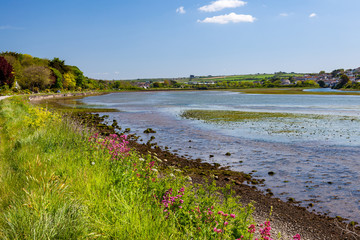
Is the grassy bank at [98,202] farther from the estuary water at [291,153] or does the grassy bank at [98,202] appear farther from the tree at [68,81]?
the tree at [68,81]

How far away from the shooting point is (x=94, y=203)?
5.53 m

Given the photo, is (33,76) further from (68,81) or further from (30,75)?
(68,81)

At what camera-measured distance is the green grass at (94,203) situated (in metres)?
4.34

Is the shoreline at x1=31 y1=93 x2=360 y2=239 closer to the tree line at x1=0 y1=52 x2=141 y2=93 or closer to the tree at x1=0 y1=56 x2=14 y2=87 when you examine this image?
the tree at x1=0 y1=56 x2=14 y2=87

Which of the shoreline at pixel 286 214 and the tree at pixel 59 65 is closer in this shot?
the shoreline at pixel 286 214

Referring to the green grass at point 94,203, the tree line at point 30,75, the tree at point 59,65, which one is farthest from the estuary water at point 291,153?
the tree at point 59,65

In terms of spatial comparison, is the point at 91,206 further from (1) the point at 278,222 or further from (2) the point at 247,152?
(2) the point at 247,152

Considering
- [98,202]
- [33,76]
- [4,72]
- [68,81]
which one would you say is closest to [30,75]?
[33,76]

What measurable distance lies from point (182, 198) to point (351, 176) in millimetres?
10979

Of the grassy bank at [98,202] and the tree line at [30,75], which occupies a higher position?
the tree line at [30,75]

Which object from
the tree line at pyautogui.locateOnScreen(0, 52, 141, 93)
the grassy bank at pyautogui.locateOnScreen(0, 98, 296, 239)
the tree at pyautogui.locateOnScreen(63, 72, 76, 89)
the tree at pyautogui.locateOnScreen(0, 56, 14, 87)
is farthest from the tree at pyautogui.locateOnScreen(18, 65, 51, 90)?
the grassy bank at pyautogui.locateOnScreen(0, 98, 296, 239)

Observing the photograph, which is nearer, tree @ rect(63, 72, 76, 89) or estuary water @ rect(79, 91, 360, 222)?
estuary water @ rect(79, 91, 360, 222)

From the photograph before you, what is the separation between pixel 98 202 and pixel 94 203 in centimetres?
9

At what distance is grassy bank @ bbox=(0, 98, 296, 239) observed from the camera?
437 centimetres
